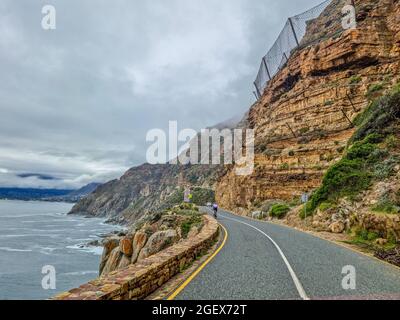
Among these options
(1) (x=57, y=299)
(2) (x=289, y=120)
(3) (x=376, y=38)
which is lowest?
(1) (x=57, y=299)

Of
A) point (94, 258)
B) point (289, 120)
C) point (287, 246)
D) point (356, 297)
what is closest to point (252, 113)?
point (289, 120)

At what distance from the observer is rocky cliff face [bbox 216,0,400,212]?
109ft

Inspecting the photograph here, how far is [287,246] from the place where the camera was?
12383mm

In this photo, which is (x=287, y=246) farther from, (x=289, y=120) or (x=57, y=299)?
(x=289, y=120)

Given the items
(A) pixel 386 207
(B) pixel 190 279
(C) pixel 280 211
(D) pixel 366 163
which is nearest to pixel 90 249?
(C) pixel 280 211

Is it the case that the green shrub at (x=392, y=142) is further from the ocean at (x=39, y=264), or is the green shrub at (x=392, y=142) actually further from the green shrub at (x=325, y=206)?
the ocean at (x=39, y=264)

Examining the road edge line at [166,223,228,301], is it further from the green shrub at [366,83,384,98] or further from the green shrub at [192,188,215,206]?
the green shrub at [192,188,215,206]

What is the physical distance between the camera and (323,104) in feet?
121

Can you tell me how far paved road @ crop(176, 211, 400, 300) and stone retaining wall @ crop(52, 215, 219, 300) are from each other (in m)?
0.73

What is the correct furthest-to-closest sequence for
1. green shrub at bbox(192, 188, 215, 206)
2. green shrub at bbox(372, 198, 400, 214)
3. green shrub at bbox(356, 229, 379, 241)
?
green shrub at bbox(192, 188, 215, 206) < green shrub at bbox(356, 229, 379, 241) < green shrub at bbox(372, 198, 400, 214)

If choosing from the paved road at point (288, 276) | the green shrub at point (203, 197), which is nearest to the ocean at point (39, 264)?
the green shrub at point (203, 197)

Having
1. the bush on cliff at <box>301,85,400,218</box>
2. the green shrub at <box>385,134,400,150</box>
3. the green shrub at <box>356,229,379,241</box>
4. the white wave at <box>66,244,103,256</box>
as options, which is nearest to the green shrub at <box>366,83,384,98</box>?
the bush on cliff at <box>301,85,400,218</box>

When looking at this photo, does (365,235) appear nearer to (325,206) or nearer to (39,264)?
(325,206)
